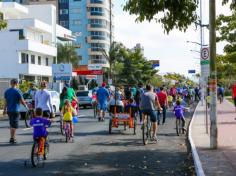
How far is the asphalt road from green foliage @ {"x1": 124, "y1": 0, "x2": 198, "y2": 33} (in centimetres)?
312

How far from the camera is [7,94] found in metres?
16.0

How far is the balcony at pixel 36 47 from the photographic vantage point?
6225 centimetres

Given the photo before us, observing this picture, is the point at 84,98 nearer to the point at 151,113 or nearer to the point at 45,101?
the point at 45,101

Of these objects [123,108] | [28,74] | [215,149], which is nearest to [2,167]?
[215,149]

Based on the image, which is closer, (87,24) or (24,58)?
(24,58)

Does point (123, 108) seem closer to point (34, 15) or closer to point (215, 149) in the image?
point (215, 149)

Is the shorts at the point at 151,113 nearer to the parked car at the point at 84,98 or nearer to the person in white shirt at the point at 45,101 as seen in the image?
the person in white shirt at the point at 45,101

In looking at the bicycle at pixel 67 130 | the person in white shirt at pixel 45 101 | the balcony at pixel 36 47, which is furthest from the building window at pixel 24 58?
the bicycle at pixel 67 130

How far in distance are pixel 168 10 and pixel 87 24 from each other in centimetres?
11281

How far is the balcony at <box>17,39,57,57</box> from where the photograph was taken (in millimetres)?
62250

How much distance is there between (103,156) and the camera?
44.5 feet

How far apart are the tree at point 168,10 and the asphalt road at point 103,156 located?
3119 millimetres

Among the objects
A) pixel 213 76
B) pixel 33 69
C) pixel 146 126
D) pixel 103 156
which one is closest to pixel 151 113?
pixel 146 126

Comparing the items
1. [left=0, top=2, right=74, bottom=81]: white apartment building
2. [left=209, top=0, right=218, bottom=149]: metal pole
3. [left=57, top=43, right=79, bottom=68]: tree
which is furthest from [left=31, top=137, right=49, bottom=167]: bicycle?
[left=57, top=43, right=79, bottom=68]: tree
